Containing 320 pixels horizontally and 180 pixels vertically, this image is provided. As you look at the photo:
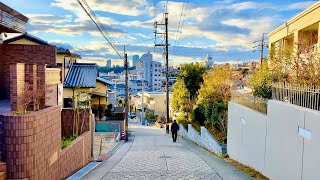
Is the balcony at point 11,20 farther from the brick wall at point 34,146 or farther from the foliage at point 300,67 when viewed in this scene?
the foliage at point 300,67

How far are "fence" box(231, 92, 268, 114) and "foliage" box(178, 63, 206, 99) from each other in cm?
1790

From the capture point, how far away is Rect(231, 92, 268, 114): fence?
11348mm

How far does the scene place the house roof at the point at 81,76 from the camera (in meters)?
26.7

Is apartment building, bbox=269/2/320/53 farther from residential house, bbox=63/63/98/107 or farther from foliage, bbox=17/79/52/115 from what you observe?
residential house, bbox=63/63/98/107

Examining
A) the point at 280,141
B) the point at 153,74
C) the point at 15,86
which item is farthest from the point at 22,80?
the point at 153,74

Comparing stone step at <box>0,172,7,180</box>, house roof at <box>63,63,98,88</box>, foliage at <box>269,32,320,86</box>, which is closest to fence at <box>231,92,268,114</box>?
foliage at <box>269,32,320,86</box>

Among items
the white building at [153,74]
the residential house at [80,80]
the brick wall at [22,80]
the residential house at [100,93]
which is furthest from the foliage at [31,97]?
the white building at [153,74]

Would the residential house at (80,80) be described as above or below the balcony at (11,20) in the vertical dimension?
below

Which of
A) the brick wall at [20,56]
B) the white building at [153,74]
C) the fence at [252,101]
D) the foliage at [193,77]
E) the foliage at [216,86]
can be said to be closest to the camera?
the fence at [252,101]

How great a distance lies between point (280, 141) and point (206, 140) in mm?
10053

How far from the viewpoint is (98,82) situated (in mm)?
31953

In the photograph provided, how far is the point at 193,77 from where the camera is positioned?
34.0 meters

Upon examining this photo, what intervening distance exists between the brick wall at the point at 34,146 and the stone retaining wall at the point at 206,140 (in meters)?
8.56

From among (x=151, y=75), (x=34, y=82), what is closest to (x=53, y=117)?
(x=34, y=82)
